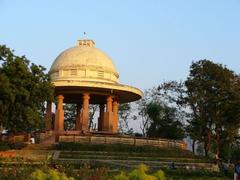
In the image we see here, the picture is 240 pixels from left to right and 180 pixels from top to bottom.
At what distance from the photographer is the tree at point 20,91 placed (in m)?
30.8

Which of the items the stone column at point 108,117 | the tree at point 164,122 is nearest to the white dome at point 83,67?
the stone column at point 108,117

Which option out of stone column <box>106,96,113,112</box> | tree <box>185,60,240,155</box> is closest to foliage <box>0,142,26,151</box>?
stone column <box>106,96,113,112</box>

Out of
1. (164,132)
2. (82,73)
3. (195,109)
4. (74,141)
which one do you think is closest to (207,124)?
(195,109)

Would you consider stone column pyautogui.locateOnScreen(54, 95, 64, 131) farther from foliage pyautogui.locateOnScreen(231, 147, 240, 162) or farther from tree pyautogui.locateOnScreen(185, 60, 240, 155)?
foliage pyautogui.locateOnScreen(231, 147, 240, 162)

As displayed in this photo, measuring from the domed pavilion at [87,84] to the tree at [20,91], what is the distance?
361 inches

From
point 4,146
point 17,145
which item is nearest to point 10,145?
point 17,145

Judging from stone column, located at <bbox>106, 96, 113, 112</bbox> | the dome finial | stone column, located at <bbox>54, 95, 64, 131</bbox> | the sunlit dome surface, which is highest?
the dome finial

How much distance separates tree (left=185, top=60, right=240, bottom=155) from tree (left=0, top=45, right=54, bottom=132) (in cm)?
1557

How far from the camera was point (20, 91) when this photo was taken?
30984 mm

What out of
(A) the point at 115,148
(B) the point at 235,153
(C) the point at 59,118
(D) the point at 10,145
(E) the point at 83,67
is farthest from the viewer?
(B) the point at 235,153

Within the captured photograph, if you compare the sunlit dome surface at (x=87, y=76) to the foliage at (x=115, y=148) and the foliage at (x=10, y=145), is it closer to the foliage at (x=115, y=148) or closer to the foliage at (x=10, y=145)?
the foliage at (x=115, y=148)

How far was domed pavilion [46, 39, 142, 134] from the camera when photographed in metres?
42.8

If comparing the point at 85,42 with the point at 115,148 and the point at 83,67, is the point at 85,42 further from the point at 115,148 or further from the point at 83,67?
the point at 115,148

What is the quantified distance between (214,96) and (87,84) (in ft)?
37.6
